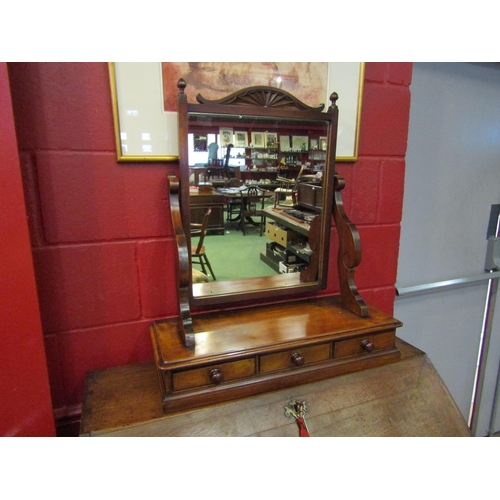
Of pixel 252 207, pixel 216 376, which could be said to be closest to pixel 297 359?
pixel 216 376

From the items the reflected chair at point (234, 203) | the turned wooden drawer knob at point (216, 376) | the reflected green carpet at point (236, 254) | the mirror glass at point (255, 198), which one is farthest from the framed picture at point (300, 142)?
the turned wooden drawer knob at point (216, 376)

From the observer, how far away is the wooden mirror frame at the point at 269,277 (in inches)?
38.2

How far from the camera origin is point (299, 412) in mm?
938

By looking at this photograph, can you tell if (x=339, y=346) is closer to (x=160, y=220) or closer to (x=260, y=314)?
(x=260, y=314)

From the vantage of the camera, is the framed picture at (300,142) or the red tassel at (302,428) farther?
the framed picture at (300,142)

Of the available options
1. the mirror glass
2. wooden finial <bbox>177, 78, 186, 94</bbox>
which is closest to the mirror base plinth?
the mirror glass

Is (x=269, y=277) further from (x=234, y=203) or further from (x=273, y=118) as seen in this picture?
(x=273, y=118)

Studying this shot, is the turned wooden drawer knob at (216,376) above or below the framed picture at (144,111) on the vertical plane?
below

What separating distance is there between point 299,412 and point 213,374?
10.7 inches

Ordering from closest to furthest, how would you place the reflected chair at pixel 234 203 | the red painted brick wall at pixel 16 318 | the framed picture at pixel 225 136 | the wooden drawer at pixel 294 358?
the red painted brick wall at pixel 16 318 < the wooden drawer at pixel 294 358 < the framed picture at pixel 225 136 < the reflected chair at pixel 234 203

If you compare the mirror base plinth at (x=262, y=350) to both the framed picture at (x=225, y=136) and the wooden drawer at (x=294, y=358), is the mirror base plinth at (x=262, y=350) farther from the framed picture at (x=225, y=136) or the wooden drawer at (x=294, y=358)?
the framed picture at (x=225, y=136)

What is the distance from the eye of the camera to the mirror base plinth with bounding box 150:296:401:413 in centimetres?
88

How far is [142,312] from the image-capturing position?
1.12 metres
